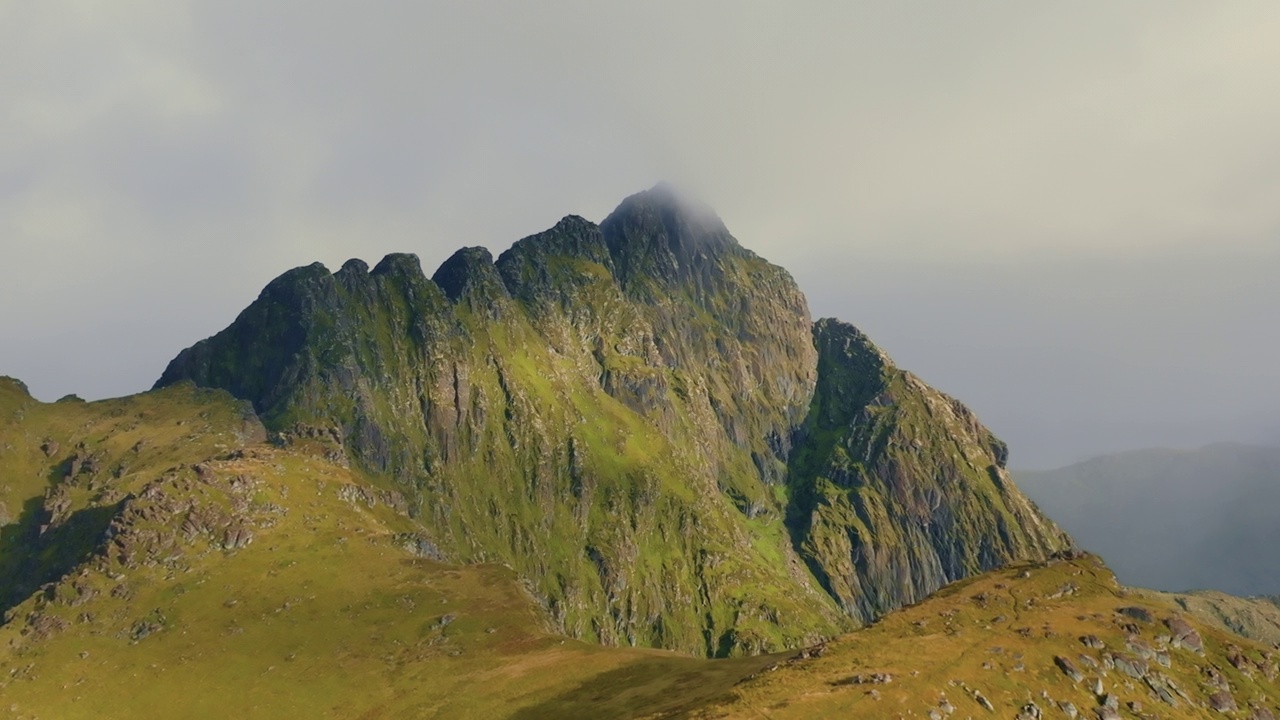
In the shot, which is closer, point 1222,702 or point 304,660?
point 1222,702

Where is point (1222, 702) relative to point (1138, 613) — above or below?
below

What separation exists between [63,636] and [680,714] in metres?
169

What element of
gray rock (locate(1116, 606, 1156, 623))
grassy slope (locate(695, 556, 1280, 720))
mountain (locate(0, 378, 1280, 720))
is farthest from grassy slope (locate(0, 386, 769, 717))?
gray rock (locate(1116, 606, 1156, 623))

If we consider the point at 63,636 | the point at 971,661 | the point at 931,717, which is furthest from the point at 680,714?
the point at 63,636

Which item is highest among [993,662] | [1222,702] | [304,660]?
[993,662]

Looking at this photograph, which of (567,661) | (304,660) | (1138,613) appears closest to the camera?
(1138,613)

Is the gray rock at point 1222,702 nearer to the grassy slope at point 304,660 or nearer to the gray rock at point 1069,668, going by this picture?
the gray rock at point 1069,668

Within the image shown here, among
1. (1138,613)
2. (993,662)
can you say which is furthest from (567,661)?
(1138,613)

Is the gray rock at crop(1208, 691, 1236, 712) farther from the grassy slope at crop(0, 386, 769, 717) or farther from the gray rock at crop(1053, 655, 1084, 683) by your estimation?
the grassy slope at crop(0, 386, 769, 717)

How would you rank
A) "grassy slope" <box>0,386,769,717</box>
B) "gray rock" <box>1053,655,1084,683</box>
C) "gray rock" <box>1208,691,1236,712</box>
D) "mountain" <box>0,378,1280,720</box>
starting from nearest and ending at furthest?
"mountain" <box>0,378,1280,720</box>, "gray rock" <box>1053,655,1084,683</box>, "gray rock" <box>1208,691,1236,712</box>, "grassy slope" <box>0,386,769,717</box>

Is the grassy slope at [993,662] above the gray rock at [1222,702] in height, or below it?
above

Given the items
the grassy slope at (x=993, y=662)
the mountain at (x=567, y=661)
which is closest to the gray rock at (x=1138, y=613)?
the mountain at (x=567, y=661)

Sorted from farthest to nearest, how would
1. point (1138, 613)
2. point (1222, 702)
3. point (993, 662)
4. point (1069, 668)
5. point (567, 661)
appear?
1. point (567, 661)
2. point (1138, 613)
3. point (1222, 702)
4. point (1069, 668)
5. point (993, 662)

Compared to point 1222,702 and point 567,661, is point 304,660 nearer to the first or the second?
point 567,661
